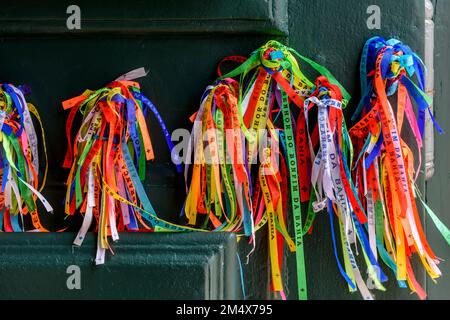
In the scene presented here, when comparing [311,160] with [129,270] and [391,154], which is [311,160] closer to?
[391,154]

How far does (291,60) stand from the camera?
1.38 meters

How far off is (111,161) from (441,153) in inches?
30.9

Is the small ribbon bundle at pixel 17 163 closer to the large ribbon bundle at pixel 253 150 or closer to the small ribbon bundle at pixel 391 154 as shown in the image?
the large ribbon bundle at pixel 253 150

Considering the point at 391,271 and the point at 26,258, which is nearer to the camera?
the point at 26,258

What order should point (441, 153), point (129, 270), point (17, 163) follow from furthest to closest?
point (441, 153) → point (17, 163) → point (129, 270)

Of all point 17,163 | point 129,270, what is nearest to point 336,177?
point 129,270

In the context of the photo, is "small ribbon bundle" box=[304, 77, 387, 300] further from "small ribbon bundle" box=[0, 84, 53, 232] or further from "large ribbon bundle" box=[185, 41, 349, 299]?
"small ribbon bundle" box=[0, 84, 53, 232]

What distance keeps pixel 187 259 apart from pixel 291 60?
47cm

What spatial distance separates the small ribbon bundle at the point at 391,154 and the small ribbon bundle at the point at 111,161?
410mm

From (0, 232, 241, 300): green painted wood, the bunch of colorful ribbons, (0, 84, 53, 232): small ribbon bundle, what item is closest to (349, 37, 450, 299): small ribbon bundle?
the bunch of colorful ribbons

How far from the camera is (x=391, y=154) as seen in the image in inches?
52.9

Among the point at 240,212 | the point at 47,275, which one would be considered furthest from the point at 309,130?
the point at 47,275

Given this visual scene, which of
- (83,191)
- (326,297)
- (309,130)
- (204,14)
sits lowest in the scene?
(326,297)

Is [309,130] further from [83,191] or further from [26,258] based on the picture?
[26,258]
